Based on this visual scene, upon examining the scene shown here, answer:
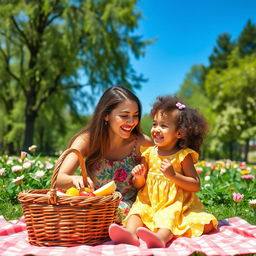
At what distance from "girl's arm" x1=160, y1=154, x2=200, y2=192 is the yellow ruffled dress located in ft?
0.19

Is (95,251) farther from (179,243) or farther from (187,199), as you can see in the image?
(187,199)

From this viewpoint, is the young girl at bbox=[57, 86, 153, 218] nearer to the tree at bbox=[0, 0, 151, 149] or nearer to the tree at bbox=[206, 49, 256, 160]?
the tree at bbox=[0, 0, 151, 149]

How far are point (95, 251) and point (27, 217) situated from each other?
584mm

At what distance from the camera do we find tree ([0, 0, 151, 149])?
17203 millimetres

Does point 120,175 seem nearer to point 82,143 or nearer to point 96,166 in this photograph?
point 96,166

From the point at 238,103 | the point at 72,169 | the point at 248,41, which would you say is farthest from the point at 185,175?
the point at 248,41

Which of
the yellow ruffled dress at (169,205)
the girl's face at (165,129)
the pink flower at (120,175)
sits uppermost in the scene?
the girl's face at (165,129)

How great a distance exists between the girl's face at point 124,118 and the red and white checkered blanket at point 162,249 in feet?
3.65

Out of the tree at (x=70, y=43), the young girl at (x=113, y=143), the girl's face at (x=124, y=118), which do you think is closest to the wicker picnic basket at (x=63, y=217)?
the young girl at (x=113, y=143)

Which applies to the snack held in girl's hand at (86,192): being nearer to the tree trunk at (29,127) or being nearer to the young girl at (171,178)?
the young girl at (171,178)

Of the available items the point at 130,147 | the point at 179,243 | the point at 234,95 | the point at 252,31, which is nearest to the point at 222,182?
the point at 130,147

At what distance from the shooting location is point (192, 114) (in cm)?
319

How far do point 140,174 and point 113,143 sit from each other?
64cm

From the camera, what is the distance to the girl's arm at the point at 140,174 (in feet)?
10.3
